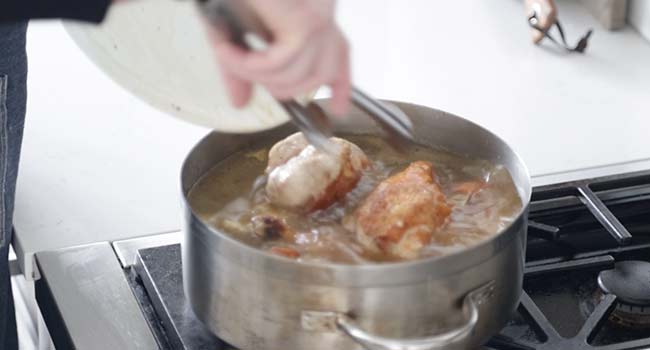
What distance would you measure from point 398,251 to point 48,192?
1.91 ft

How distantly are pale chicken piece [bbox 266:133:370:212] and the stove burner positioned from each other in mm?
276

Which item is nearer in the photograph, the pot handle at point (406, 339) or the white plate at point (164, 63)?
the pot handle at point (406, 339)

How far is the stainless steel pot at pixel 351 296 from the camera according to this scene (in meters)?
1.02

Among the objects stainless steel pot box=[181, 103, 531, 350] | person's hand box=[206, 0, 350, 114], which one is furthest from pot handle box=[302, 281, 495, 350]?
person's hand box=[206, 0, 350, 114]

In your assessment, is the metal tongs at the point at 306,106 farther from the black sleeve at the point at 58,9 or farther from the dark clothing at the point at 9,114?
Result: the dark clothing at the point at 9,114

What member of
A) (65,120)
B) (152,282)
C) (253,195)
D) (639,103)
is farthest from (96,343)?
(639,103)

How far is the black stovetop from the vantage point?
1193 millimetres

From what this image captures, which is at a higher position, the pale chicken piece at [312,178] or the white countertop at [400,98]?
the pale chicken piece at [312,178]

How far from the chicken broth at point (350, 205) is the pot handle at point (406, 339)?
0.06m

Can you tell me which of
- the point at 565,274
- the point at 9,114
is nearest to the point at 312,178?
the point at 565,274

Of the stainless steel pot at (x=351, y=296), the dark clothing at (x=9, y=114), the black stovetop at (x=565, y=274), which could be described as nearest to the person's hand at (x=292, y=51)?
the stainless steel pot at (x=351, y=296)

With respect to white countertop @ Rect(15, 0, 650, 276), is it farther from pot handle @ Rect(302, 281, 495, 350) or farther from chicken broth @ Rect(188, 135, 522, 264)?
pot handle @ Rect(302, 281, 495, 350)

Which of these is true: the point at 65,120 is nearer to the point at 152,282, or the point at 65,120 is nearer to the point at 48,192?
the point at 48,192

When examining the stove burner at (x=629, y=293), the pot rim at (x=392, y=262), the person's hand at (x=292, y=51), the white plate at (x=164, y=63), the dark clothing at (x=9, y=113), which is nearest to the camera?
the person's hand at (x=292, y=51)
